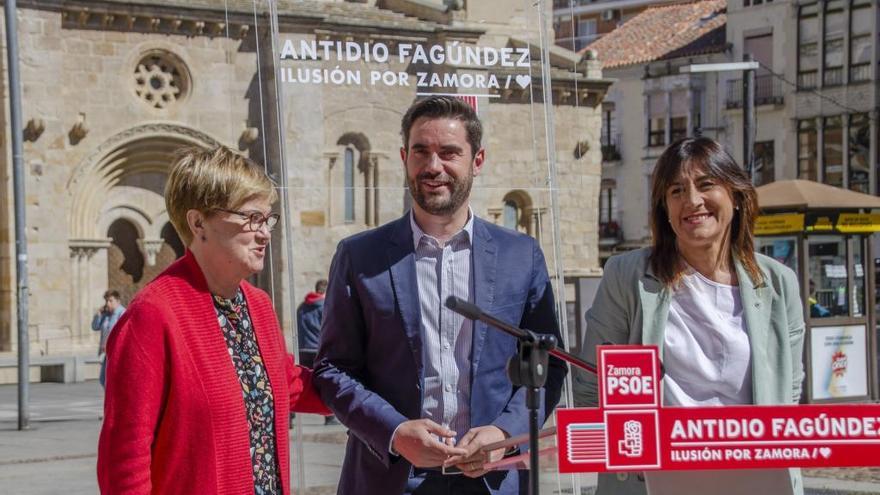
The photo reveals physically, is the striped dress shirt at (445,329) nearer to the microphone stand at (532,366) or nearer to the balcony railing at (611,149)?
the microphone stand at (532,366)

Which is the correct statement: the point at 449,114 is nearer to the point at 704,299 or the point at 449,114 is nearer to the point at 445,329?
the point at 445,329

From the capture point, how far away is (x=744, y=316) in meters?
3.86

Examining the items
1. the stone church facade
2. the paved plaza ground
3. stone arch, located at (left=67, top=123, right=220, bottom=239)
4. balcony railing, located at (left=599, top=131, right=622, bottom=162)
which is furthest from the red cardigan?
balcony railing, located at (left=599, top=131, right=622, bottom=162)

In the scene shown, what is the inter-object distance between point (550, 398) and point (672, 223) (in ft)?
2.10

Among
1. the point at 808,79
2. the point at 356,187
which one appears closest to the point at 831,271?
the point at 356,187

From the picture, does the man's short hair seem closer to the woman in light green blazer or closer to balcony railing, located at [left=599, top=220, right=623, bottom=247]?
the woman in light green blazer

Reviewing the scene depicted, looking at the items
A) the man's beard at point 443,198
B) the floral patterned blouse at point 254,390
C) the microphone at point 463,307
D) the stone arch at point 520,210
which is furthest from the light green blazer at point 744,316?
the stone arch at point 520,210

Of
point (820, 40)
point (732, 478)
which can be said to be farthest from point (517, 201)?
point (820, 40)

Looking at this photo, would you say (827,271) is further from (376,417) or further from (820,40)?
(820,40)

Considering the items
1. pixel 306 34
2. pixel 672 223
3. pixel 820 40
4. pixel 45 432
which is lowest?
pixel 45 432

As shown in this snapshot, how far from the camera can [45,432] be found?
16.1 m

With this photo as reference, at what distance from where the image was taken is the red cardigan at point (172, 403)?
3.47 meters

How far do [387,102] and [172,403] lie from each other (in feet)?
11.8

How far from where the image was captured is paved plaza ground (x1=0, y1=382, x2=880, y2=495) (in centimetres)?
924
